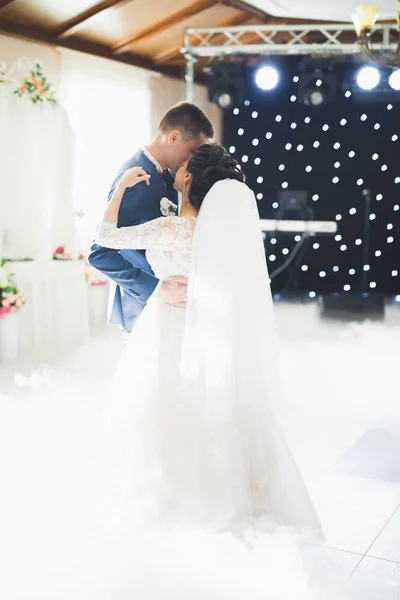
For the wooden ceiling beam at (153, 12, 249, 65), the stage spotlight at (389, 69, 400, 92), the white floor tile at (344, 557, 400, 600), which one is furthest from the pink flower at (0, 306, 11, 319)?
the stage spotlight at (389, 69, 400, 92)

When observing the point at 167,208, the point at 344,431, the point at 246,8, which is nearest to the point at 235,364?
the point at 167,208

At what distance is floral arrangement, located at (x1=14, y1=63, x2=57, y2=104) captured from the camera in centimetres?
615

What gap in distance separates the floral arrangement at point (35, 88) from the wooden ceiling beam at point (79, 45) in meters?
0.52

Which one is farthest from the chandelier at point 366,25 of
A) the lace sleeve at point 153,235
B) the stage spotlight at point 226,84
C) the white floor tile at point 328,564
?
the white floor tile at point 328,564

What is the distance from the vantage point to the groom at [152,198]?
2.77 m

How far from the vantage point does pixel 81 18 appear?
22.4 feet

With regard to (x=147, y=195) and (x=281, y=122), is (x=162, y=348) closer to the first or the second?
(x=147, y=195)

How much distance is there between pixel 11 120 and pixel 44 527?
14.0 feet

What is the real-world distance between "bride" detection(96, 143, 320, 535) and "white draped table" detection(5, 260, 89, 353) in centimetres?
367

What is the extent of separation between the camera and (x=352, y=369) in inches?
220

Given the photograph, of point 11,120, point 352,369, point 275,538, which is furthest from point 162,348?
point 11,120

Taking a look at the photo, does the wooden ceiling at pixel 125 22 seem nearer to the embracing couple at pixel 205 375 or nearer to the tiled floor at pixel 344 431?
the tiled floor at pixel 344 431

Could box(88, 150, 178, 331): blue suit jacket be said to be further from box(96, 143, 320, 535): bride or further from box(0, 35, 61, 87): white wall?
box(0, 35, 61, 87): white wall

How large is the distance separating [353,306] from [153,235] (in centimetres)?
663
